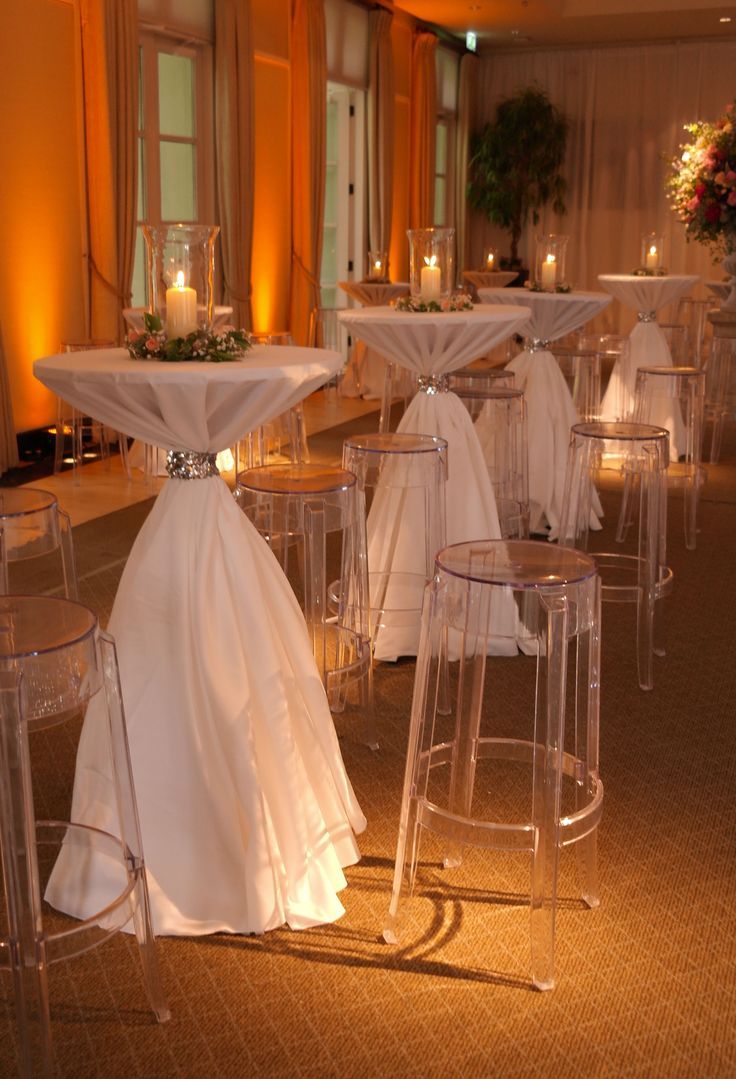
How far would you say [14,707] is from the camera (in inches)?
65.9

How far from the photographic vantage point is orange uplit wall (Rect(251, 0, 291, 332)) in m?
8.70

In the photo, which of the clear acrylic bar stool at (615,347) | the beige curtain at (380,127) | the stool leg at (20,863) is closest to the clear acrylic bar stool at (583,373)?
the clear acrylic bar stool at (615,347)

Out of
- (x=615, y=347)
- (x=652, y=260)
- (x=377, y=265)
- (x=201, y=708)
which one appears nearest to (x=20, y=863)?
(x=201, y=708)

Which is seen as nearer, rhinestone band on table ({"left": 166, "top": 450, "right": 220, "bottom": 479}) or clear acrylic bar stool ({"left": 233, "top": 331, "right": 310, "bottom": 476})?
rhinestone band on table ({"left": 166, "top": 450, "right": 220, "bottom": 479})

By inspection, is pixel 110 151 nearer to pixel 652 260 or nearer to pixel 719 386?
pixel 652 260

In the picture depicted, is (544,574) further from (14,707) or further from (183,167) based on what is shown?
(183,167)

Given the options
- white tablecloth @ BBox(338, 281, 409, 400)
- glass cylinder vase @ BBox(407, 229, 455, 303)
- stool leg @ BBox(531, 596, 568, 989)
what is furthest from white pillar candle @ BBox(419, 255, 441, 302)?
white tablecloth @ BBox(338, 281, 409, 400)

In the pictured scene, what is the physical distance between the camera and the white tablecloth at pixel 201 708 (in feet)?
7.22

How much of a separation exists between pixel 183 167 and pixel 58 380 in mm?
6358

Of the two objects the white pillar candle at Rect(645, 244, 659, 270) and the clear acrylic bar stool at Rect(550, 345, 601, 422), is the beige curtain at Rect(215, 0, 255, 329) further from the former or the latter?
the clear acrylic bar stool at Rect(550, 345, 601, 422)

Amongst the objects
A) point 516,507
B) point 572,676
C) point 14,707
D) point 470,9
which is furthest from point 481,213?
point 14,707

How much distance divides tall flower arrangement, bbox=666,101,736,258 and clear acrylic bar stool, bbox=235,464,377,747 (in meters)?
4.56

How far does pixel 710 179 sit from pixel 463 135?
21.6ft

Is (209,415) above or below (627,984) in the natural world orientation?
above
